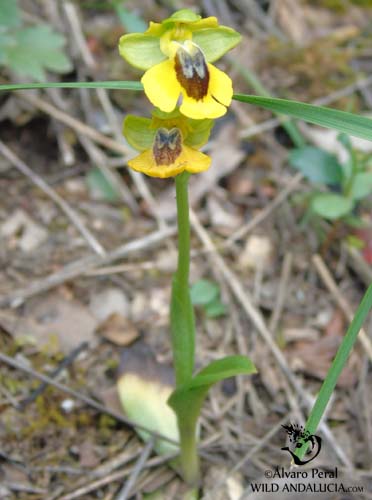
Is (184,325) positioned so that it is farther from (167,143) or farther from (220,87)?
(220,87)

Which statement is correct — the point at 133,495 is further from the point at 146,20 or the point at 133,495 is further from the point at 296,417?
the point at 146,20

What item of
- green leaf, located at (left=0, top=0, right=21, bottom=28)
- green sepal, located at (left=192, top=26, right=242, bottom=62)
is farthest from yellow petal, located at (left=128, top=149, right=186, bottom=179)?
green leaf, located at (left=0, top=0, right=21, bottom=28)

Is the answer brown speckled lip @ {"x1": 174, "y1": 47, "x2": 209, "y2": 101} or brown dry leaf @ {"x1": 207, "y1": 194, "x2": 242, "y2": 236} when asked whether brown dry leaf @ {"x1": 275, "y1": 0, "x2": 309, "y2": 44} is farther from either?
brown speckled lip @ {"x1": 174, "y1": 47, "x2": 209, "y2": 101}

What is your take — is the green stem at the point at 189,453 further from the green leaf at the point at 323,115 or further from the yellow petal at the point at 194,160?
the green leaf at the point at 323,115

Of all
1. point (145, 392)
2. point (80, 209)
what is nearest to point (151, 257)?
point (80, 209)

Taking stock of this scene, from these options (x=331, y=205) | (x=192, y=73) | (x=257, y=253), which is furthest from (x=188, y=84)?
(x=257, y=253)

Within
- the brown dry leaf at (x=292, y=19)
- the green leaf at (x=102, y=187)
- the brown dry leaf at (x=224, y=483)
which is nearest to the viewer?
the brown dry leaf at (x=224, y=483)

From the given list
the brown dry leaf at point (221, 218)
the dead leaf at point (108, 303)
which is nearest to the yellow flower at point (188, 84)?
the dead leaf at point (108, 303)
